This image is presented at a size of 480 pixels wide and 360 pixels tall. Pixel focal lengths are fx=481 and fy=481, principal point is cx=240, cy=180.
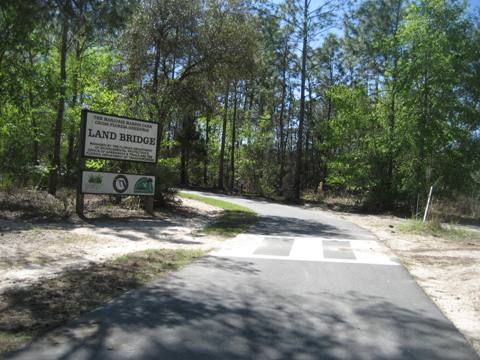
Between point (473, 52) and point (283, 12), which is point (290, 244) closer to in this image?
point (473, 52)

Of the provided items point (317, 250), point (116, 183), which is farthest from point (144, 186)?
point (317, 250)

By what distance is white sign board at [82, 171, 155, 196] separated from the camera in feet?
49.6

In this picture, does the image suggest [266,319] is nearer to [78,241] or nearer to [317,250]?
[317,250]

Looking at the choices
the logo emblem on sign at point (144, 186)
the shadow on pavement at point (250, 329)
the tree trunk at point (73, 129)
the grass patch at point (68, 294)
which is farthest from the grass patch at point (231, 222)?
the tree trunk at point (73, 129)

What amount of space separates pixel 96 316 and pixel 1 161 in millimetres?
14158

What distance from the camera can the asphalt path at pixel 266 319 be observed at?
4375 mm

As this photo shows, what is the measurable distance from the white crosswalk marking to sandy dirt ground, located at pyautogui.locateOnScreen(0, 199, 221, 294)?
77cm

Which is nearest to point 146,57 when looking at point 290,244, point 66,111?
point 66,111

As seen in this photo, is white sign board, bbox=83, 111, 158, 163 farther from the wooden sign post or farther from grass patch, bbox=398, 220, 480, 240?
grass patch, bbox=398, 220, 480, 240

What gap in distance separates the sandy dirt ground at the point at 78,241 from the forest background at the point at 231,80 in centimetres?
285

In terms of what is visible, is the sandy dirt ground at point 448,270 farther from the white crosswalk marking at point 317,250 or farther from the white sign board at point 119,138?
the white sign board at point 119,138

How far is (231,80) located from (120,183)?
7.58 m

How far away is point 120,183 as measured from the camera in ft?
52.4

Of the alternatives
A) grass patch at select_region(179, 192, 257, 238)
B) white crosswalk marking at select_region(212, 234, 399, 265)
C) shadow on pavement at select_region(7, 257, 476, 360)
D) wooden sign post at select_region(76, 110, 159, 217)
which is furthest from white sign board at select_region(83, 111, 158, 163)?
shadow on pavement at select_region(7, 257, 476, 360)
